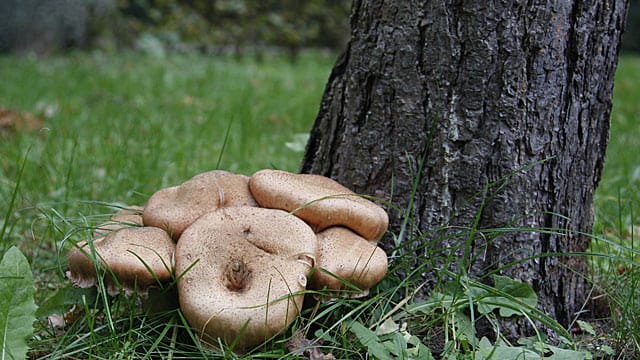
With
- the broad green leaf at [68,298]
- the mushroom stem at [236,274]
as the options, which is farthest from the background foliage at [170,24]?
the mushroom stem at [236,274]

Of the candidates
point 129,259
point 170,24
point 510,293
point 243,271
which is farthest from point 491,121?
point 170,24

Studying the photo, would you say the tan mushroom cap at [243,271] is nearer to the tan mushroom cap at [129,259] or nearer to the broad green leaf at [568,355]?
the tan mushroom cap at [129,259]

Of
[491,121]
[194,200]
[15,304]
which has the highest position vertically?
[491,121]

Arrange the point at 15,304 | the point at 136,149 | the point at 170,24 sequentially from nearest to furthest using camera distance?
the point at 15,304, the point at 136,149, the point at 170,24

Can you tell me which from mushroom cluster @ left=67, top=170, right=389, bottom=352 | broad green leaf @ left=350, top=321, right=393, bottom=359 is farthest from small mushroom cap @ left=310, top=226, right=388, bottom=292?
broad green leaf @ left=350, top=321, right=393, bottom=359

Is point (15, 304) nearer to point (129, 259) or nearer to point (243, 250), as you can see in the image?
point (129, 259)

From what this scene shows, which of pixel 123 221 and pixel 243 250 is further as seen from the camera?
pixel 123 221
